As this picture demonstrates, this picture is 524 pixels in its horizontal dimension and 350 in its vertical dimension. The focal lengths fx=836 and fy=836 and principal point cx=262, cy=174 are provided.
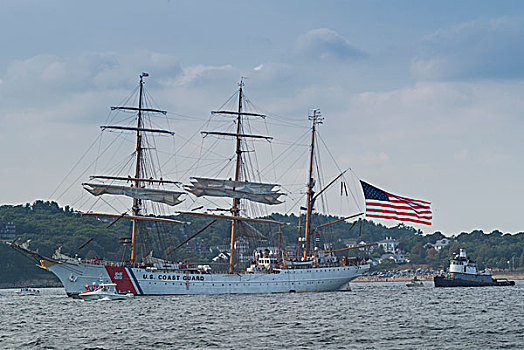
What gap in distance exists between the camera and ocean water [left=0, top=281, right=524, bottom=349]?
5466 cm

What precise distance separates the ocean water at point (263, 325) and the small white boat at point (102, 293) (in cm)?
403

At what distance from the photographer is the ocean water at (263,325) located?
5466 centimetres

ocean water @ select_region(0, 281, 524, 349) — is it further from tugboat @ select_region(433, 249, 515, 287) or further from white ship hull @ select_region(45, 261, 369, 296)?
tugboat @ select_region(433, 249, 515, 287)

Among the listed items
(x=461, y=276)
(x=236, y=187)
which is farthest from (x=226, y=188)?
(x=461, y=276)

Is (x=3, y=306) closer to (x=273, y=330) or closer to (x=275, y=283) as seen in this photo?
(x=275, y=283)

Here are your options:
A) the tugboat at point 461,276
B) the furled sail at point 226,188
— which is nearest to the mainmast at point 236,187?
the furled sail at point 226,188

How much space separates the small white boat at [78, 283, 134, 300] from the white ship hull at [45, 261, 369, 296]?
2.47 feet

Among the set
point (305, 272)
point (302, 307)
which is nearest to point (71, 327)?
point (302, 307)

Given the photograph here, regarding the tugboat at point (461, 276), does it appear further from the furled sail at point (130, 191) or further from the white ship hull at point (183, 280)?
the furled sail at point (130, 191)

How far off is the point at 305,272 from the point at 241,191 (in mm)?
14623

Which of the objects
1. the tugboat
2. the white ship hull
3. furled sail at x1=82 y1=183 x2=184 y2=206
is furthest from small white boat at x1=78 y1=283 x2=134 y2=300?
the tugboat

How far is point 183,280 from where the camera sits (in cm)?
10600

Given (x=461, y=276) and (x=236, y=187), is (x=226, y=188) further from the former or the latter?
(x=461, y=276)

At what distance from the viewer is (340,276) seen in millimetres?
125062
